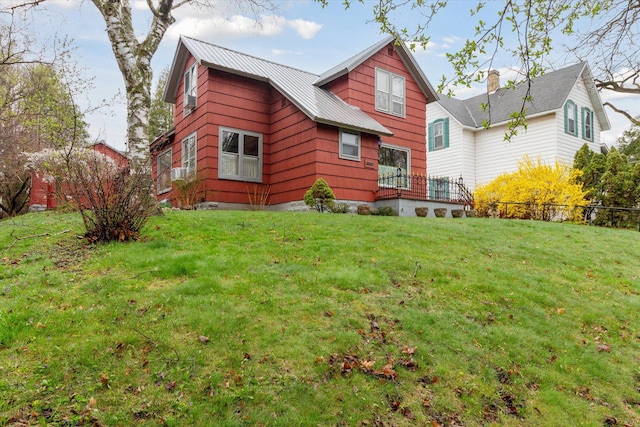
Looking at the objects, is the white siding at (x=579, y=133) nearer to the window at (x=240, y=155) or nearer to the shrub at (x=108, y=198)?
the window at (x=240, y=155)

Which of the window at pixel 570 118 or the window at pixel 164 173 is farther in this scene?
the window at pixel 570 118

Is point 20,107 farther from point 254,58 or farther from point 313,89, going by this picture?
point 313,89

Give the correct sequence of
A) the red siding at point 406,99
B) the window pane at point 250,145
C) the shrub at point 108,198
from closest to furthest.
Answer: the shrub at point 108,198 < the window pane at point 250,145 < the red siding at point 406,99

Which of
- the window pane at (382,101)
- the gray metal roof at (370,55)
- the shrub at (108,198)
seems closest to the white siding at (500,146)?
the gray metal roof at (370,55)

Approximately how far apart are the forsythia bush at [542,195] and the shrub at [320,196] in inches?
275

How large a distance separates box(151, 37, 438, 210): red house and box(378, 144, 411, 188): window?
0.05m

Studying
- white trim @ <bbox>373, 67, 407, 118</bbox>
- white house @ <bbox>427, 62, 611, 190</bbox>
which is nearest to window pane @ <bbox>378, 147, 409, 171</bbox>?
white trim @ <bbox>373, 67, 407, 118</bbox>

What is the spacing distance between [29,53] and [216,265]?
468 inches

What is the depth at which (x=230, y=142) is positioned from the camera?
13.3 metres

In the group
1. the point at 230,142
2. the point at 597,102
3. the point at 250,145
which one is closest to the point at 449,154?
the point at 597,102

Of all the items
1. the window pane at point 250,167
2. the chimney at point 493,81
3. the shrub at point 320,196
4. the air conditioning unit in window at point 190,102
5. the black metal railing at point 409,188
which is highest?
the chimney at point 493,81

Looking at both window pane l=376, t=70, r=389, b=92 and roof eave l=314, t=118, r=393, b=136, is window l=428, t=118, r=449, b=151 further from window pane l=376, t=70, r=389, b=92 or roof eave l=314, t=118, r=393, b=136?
roof eave l=314, t=118, r=393, b=136

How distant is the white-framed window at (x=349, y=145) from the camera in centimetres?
1252

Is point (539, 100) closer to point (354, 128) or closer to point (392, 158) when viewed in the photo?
point (392, 158)
